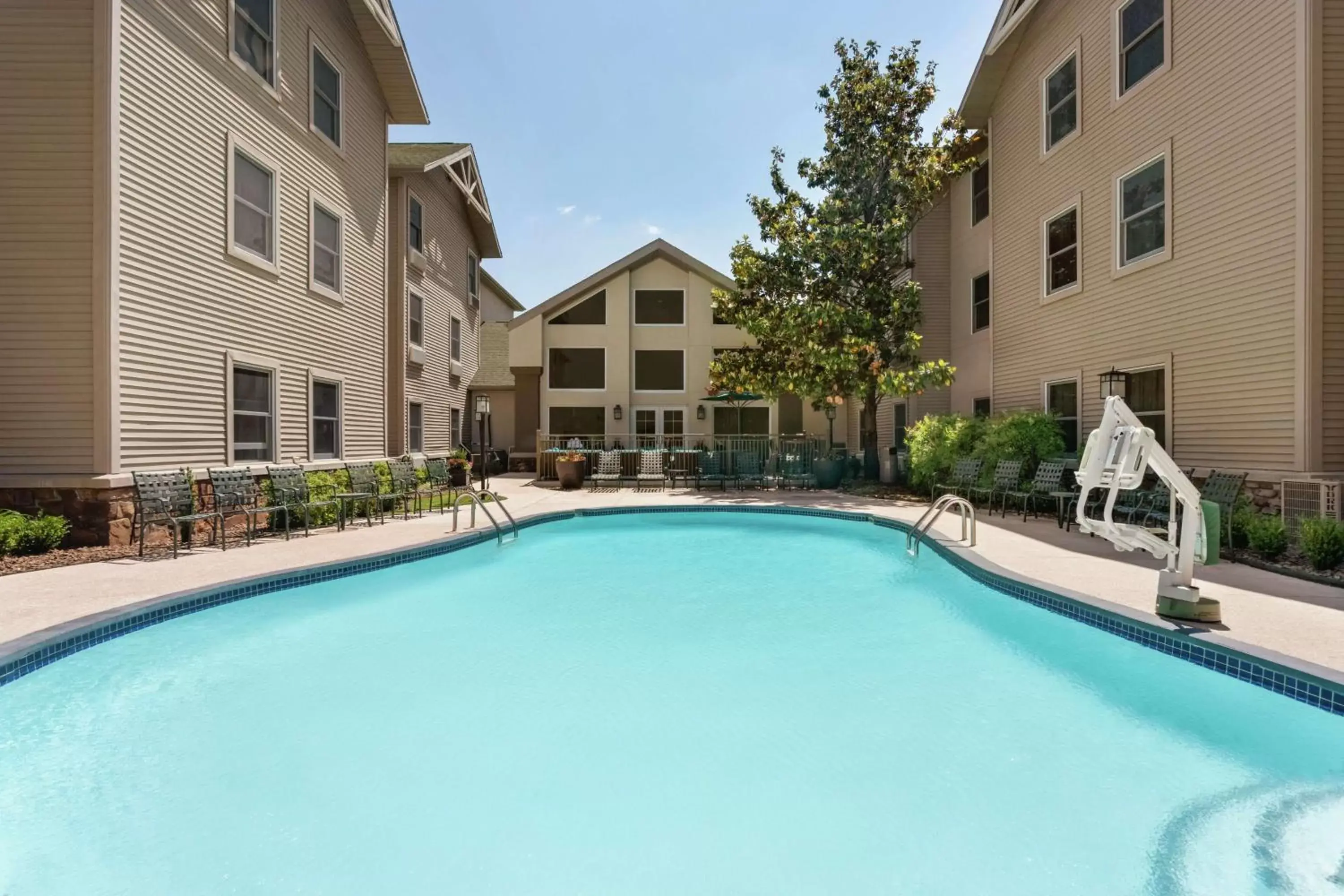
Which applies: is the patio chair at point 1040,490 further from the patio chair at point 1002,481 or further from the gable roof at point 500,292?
the gable roof at point 500,292

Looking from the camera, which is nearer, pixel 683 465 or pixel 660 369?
pixel 683 465

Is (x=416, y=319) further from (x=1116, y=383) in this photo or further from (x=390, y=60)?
(x=1116, y=383)

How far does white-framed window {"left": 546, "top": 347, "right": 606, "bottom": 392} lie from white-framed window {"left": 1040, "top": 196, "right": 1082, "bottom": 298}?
1279cm

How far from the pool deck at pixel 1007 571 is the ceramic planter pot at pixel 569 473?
5544 mm

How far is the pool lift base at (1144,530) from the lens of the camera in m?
4.36

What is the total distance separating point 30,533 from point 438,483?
22.5 ft

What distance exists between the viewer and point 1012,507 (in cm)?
1135

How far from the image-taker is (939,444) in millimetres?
12852

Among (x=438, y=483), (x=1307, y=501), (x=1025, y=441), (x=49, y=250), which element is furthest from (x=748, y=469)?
(x=49, y=250)

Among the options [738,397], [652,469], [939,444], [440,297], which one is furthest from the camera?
[440,297]

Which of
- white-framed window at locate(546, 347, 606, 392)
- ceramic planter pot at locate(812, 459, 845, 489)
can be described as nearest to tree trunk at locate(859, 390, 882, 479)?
ceramic planter pot at locate(812, 459, 845, 489)

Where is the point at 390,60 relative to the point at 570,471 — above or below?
above

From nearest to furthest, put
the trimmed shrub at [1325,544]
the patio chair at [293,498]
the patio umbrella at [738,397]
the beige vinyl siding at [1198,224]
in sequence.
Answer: the trimmed shrub at [1325,544], the beige vinyl siding at [1198,224], the patio chair at [293,498], the patio umbrella at [738,397]

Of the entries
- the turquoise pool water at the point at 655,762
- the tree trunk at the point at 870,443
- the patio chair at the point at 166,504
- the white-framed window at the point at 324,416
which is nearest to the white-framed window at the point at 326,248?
the white-framed window at the point at 324,416
